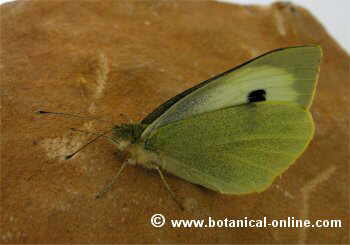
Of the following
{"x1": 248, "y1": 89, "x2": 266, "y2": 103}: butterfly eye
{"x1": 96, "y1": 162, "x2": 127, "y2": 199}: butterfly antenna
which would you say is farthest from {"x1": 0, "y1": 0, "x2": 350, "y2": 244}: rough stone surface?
{"x1": 248, "y1": 89, "x2": 266, "y2": 103}: butterfly eye

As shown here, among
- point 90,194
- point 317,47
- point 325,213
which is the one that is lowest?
point 325,213

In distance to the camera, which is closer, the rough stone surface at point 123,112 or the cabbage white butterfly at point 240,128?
the rough stone surface at point 123,112

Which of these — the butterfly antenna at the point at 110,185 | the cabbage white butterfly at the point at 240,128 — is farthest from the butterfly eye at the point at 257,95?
the butterfly antenna at the point at 110,185

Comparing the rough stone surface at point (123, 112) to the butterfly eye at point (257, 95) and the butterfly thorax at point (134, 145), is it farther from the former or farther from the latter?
the butterfly eye at point (257, 95)

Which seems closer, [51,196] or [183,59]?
[51,196]

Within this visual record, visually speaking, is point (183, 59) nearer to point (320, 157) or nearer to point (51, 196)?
point (320, 157)

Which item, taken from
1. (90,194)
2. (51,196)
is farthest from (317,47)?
(51,196)
